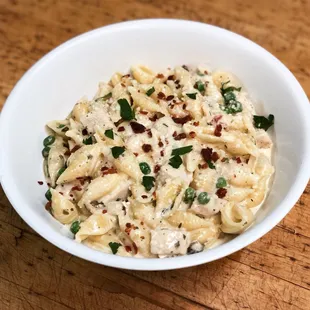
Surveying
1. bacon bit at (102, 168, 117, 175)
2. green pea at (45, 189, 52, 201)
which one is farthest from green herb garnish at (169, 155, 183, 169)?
green pea at (45, 189, 52, 201)

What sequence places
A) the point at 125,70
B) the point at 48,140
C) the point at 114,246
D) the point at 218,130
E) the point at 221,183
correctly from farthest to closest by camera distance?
the point at 125,70, the point at 48,140, the point at 218,130, the point at 221,183, the point at 114,246

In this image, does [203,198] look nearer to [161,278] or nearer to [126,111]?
[161,278]

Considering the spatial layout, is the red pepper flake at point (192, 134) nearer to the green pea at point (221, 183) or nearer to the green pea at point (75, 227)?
the green pea at point (221, 183)

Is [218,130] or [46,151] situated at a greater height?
[218,130]

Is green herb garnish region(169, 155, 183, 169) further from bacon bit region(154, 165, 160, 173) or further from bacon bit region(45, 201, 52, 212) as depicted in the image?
bacon bit region(45, 201, 52, 212)

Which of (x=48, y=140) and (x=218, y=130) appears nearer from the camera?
(x=218, y=130)

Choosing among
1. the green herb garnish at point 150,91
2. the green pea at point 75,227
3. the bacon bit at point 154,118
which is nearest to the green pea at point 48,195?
the green pea at point 75,227

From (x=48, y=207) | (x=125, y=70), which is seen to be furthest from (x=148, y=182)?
(x=125, y=70)

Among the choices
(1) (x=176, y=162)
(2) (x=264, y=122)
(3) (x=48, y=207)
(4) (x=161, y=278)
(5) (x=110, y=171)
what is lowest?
(4) (x=161, y=278)

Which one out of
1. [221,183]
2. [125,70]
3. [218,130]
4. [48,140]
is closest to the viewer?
[221,183]
